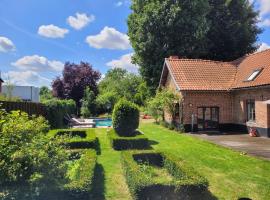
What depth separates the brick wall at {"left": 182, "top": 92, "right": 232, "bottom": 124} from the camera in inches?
951

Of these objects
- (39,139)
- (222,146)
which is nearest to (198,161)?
(222,146)

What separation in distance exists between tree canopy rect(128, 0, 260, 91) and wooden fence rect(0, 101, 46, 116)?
42.1 ft

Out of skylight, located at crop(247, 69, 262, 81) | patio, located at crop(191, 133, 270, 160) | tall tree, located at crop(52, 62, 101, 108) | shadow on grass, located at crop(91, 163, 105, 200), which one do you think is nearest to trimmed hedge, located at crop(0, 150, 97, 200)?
shadow on grass, located at crop(91, 163, 105, 200)

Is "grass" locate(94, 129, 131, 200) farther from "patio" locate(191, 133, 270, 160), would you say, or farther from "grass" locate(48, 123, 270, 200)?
"patio" locate(191, 133, 270, 160)

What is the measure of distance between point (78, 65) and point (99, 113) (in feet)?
29.1

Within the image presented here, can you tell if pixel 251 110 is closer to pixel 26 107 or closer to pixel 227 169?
pixel 227 169

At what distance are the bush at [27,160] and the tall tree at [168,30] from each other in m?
24.1

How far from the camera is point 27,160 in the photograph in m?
7.38

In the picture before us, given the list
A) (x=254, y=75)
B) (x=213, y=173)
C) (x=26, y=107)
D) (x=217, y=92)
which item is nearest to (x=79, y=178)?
(x=213, y=173)

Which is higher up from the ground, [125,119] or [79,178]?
[125,119]

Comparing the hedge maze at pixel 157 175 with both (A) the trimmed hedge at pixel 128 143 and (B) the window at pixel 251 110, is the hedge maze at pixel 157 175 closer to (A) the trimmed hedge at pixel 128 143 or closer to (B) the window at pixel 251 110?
(A) the trimmed hedge at pixel 128 143

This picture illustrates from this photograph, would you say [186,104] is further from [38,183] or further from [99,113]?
[99,113]

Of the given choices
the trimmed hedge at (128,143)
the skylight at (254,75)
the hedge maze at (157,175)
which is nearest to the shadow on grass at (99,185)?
the hedge maze at (157,175)

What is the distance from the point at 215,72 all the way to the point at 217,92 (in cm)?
255
